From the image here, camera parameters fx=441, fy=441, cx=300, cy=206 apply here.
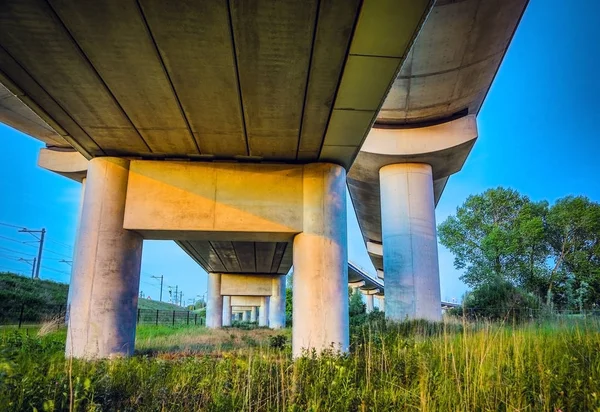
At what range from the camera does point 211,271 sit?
29406 millimetres

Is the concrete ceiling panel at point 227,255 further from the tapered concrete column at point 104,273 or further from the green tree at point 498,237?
the green tree at point 498,237

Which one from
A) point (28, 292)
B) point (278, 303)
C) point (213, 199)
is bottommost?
point (278, 303)

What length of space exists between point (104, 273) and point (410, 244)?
41.5 ft

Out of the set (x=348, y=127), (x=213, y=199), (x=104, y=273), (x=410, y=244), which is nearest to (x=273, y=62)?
(x=348, y=127)

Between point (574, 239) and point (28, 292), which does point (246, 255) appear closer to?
point (28, 292)

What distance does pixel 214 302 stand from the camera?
29141 mm

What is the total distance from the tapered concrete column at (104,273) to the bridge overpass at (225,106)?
26 millimetres

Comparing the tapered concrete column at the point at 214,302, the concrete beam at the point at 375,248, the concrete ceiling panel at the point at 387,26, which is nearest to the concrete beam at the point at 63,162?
the tapered concrete column at the point at 214,302

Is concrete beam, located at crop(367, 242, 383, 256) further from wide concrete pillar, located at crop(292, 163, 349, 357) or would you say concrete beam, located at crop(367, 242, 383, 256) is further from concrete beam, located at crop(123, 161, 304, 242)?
concrete beam, located at crop(123, 161, 304, 242)

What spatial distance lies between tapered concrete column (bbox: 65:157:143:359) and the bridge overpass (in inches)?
1.0

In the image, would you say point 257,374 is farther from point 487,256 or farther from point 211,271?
point 487,256

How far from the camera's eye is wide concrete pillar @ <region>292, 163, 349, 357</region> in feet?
26.7

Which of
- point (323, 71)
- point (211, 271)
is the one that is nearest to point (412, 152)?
point (323, 71)

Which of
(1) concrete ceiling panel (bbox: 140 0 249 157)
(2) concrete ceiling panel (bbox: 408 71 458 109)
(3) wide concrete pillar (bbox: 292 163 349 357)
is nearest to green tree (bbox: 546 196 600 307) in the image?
(2) concrete ceiling panel (bbox: 408 71 458 109)
